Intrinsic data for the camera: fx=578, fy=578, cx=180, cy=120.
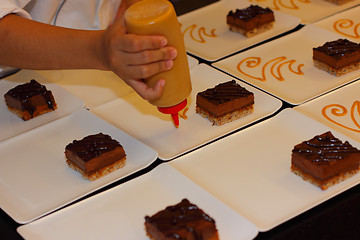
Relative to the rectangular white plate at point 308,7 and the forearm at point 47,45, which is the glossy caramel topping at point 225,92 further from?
the rectangular white plate at point 308,7

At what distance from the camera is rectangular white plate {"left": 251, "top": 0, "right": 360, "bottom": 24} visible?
10.0 ft

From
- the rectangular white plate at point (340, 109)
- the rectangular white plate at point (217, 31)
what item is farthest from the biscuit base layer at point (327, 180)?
the rectangular white plate at point (217, 31)

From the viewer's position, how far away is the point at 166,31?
1817mm

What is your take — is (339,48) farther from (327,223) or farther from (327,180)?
(327,223)

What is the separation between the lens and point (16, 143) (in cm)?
230

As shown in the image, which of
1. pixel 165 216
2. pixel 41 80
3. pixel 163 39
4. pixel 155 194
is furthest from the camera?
pixel 41 80

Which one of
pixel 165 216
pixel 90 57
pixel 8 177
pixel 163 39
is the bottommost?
pixel 8 177

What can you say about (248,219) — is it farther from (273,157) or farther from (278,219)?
(273,157)

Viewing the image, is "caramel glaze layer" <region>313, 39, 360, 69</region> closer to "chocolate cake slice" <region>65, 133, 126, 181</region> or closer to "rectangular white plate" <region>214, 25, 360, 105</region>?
"rectangular white plate" <region>214, 25, 360, 105</region>

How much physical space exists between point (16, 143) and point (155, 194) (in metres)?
0.70

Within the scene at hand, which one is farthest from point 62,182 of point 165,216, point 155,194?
point 165,216

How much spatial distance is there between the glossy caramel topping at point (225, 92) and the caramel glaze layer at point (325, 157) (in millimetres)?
421

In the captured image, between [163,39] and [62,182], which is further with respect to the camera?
[62,182]

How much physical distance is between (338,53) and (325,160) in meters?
0.80
